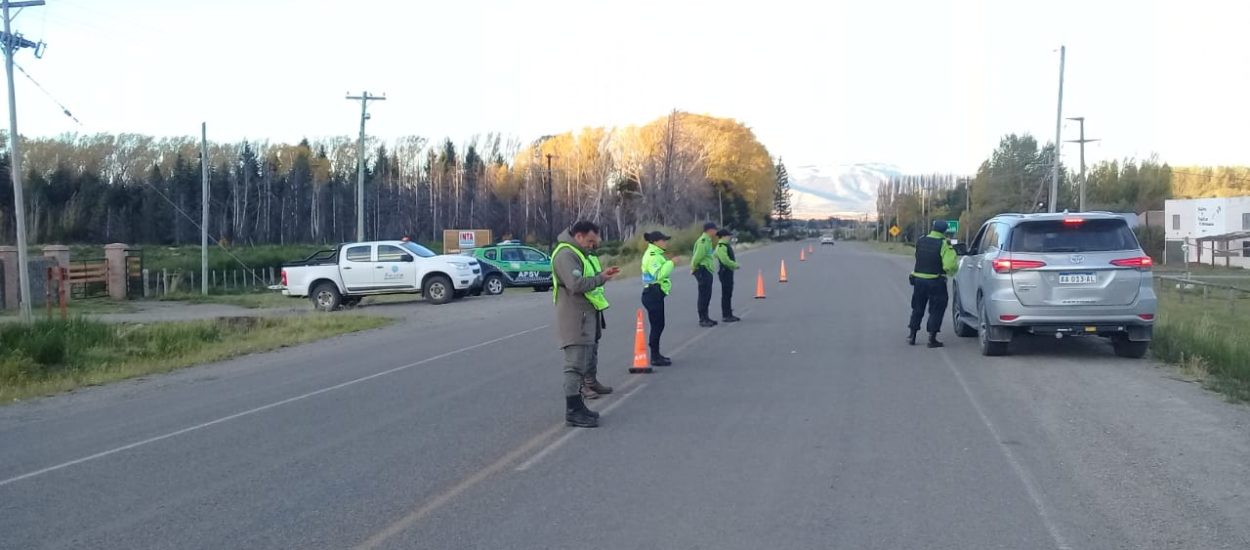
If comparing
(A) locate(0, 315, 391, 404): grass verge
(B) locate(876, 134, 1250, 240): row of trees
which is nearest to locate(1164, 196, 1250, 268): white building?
(B) locate(876, 134, 1250, 240): row of trees

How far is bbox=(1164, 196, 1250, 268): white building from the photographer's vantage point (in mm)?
52938

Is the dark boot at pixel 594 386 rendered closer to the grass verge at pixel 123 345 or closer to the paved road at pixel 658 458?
the paved road at pixel 658 458

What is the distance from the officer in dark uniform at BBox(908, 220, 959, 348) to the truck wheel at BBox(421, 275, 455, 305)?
16095mm

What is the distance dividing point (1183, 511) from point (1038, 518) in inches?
37.4

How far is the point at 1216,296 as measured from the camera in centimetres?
3394

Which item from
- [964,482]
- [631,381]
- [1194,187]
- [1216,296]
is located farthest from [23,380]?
[1194,187]

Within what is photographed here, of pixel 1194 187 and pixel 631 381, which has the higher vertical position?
pixel 1194 187

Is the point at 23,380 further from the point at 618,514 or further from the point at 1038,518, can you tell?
the point at 1038,518

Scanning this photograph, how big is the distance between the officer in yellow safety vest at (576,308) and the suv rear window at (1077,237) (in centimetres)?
622

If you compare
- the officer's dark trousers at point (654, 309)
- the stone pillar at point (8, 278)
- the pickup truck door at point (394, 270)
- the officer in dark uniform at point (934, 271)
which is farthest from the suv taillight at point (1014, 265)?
the stone pillar at point (8, 278)

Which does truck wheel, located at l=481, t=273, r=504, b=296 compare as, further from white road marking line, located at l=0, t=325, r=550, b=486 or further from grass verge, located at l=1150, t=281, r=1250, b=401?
grass verge, located at l=1150, t=281, r=1250, b=401

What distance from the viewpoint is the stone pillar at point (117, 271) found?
39.7m

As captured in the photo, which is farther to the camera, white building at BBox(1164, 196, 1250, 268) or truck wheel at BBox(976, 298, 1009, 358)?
white building at BBox(1164, 196, 1250, 268)

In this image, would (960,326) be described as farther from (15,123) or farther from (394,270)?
(15,123)
